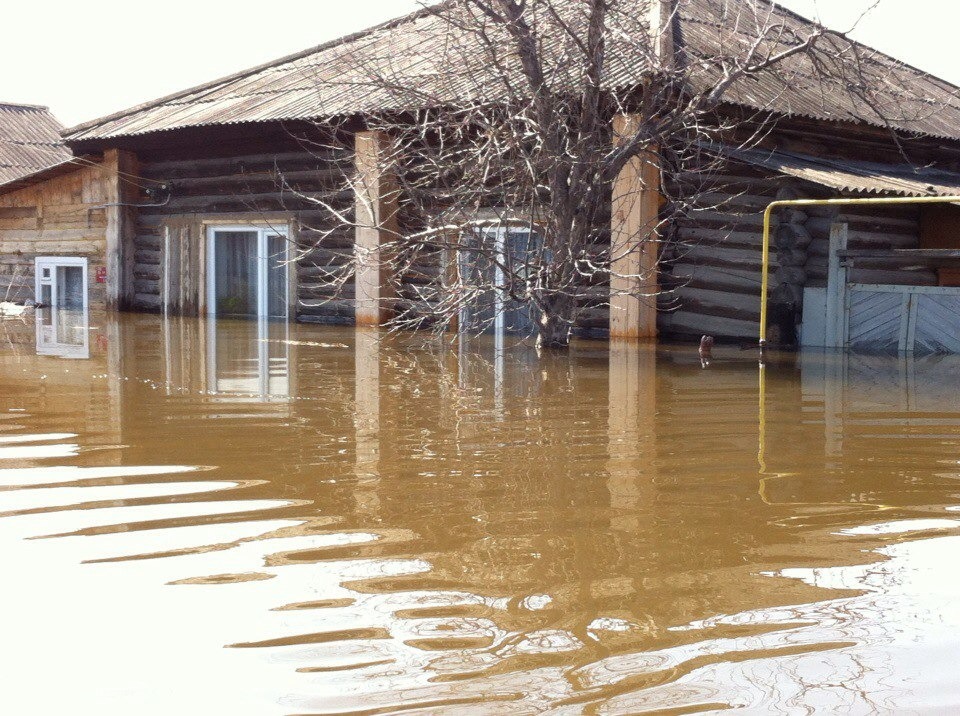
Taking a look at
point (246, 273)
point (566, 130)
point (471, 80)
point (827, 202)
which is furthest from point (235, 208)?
point (827, 202)

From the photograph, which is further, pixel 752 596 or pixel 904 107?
pixel 904 107

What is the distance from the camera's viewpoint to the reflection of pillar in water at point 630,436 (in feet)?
14.6

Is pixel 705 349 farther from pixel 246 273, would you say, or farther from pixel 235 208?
pixel 246 273

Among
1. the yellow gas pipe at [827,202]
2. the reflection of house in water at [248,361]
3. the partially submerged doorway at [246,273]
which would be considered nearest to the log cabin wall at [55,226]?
the partially submerged doorway at [246,273]

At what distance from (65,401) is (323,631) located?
4.64 meters

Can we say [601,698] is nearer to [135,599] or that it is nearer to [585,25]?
[135,599]

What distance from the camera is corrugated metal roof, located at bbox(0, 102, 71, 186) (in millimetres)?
29047

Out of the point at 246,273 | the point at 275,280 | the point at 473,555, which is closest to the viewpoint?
the point at 473,555

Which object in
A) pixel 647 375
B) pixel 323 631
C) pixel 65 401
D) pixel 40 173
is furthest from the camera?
pixel 40 173

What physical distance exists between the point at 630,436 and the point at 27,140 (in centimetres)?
2855

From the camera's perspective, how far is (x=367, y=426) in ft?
20.4

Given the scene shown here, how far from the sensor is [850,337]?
40.7 feet

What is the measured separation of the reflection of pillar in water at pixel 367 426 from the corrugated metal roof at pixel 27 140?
828 inches

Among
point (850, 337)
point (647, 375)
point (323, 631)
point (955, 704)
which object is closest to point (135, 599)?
point (323, 631)
